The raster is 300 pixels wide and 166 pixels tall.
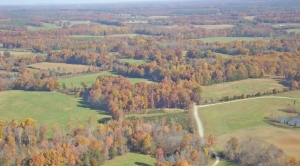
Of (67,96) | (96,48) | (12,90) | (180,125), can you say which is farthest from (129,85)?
(96,48)

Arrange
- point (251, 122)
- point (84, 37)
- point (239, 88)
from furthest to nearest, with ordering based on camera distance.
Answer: point (84, 37), point (239, 88), point (251, 122)

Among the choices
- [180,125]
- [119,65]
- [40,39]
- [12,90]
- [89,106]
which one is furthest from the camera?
[40,39]

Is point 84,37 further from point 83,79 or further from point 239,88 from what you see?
point 239,88

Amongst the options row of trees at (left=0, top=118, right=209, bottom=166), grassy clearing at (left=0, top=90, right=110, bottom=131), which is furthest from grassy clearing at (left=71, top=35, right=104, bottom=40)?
row of trees at (left=0, top=118, right=209, bottom=166)

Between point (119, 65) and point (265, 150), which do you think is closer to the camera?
point (265, 150)

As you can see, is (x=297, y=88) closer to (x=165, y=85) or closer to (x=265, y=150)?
(x=165, y=85)

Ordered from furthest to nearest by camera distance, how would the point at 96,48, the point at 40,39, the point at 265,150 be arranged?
the point at 40,39 → the point at 96,48 → the point at 265,150

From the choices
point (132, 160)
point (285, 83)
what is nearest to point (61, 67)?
point (285, 83)
